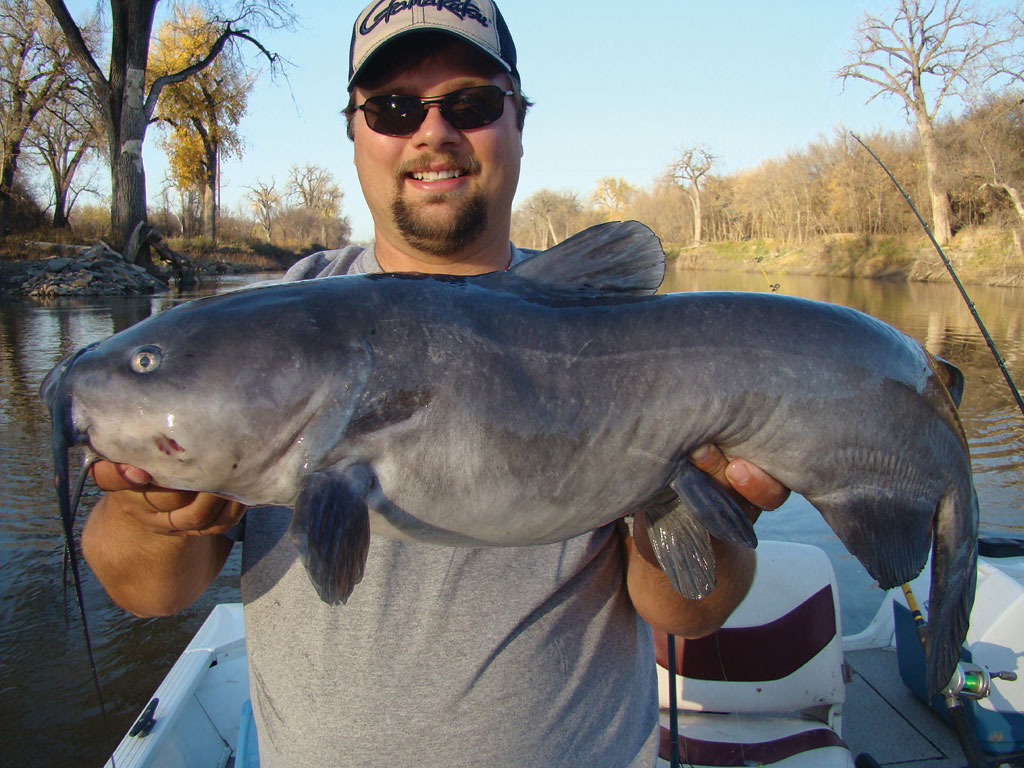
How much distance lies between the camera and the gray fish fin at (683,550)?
1.59m

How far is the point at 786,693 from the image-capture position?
288 cm

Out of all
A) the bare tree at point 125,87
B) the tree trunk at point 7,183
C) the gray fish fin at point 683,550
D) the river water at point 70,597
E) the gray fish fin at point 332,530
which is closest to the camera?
the gray fish fin at point 332,530

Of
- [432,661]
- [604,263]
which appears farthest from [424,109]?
[432,661]

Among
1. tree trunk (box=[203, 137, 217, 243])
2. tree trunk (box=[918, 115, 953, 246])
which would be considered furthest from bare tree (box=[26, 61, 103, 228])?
tree trunk (box=[918, 115, 953, 246])

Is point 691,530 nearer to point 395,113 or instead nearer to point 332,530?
point 332,530

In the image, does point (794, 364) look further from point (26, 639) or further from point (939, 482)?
point (26, 639)

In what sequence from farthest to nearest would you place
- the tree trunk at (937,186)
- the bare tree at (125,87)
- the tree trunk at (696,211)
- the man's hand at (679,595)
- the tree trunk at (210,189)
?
1. the tree trunk at (696,211)
2. the tree trunk at (210,189)
3. the tree trunk at (937,186)
4. the bare tree at (125,87)
5. the man's hand at (679,595)

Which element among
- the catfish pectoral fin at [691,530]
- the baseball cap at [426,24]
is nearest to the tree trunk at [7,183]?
the baseball cap at [426,24]

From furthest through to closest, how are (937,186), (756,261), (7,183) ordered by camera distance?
1. (937,186)
2. (756,261)
3. (7,183)

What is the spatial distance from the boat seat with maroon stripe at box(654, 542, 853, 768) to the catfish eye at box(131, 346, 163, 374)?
2.30 m

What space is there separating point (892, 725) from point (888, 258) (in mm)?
35672

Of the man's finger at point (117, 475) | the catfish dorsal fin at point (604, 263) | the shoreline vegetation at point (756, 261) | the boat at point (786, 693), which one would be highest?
the shoreline vegetation at point (756, 261)

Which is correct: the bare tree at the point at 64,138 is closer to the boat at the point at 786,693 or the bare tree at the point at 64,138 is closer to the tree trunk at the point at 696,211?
the boat at the point at 786,693

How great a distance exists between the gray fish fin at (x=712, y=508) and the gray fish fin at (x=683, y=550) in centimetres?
9
